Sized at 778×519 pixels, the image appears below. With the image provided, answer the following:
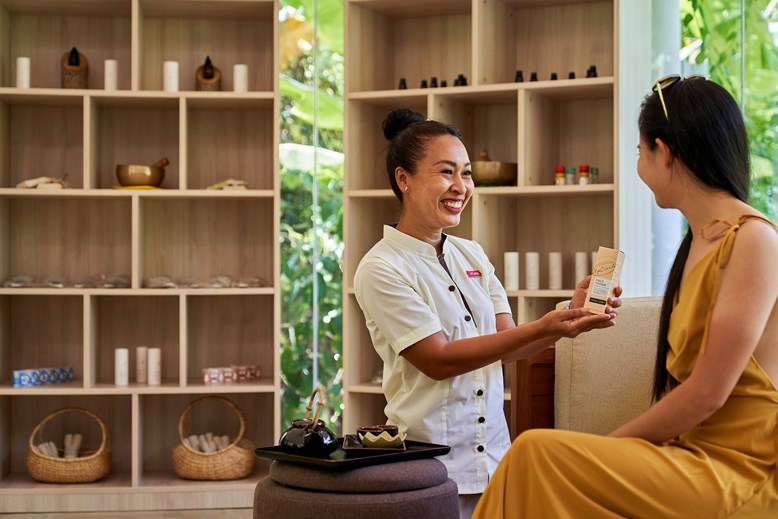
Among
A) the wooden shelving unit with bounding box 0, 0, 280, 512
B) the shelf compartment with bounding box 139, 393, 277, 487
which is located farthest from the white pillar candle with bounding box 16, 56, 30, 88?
the shelf compartment with bounding box 139, 393, 277, 487

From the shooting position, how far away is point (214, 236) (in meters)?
4.87

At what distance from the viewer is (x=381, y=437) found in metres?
2.38

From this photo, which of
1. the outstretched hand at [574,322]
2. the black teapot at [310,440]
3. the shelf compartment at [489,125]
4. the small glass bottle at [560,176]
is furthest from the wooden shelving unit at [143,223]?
the outstretched hand at [574,322]

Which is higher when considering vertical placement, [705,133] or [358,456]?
[705,133]

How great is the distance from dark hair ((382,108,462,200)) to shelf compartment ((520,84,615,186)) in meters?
1.53

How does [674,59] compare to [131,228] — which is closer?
[674,59]

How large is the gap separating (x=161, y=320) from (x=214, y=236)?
18.3 inches

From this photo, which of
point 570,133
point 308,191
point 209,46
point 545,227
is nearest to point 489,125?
point 570,133

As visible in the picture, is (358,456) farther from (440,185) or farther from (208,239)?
(208,239)

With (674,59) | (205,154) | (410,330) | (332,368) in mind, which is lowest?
(332,368)

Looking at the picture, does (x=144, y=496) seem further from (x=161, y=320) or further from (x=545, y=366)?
(x=545, y=366)

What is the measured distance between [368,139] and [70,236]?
1.49 m

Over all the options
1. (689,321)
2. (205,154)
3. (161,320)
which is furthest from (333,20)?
(689,321)

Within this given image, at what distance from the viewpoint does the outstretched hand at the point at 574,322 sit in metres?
2.18
